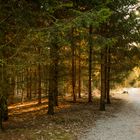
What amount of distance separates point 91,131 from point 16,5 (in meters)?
6.67

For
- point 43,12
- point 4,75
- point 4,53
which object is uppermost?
point 43,12

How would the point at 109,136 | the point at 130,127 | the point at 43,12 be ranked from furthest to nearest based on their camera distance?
the point at 130,127 < the point at 109,136 < the point at 43,12

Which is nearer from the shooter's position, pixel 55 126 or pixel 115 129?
pixel 55 126

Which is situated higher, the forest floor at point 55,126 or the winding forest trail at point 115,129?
the forest floor at point 55,126

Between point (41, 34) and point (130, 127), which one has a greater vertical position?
point (41, 34)

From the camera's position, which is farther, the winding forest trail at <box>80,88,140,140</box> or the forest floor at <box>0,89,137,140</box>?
the winding forest trail at <box>80,88,140,140</box>

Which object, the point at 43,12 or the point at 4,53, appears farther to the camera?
the point at 4,53

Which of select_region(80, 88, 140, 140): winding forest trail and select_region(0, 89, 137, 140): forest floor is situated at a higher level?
select_region(0, 89, 137, 140): forest floor

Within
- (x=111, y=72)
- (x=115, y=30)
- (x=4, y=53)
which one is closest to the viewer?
(x=4, y=53)

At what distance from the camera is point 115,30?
2255 cm

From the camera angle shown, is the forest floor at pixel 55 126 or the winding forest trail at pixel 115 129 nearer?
the forest floor at pixel 55 126

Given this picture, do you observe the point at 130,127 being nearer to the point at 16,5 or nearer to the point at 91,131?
the point at 91,131

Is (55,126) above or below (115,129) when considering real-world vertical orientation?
above

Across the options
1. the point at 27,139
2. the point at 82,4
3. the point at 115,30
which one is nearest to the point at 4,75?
the point at 27,139
